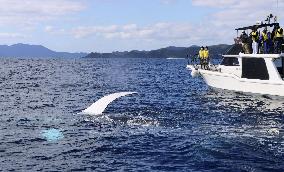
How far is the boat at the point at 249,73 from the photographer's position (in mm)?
33344

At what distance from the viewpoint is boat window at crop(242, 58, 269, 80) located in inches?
1350

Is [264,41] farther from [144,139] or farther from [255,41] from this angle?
[144,139]

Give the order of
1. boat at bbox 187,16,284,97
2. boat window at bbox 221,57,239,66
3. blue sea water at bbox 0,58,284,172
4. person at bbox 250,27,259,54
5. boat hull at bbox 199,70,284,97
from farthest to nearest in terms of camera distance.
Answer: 1. boat window at bbox 221,57,239,66
2. person at bbox 250,27,259,54
3. boat at bbox 187,16,284,97
4. boat hull at bbox 199,70,284,97
5. blue sea water at bbox 0,58,284,172

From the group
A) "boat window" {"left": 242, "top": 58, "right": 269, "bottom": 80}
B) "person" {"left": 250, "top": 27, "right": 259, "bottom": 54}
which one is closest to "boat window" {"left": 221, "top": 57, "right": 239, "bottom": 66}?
"boat window" {"left": 242, "top": 58, "right": 269, "bottom": 80}

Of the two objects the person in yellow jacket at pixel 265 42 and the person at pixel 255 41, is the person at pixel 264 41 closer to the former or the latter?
the person in yellow jacket at pixel 265 42

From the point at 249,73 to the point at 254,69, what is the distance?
62 centimetres

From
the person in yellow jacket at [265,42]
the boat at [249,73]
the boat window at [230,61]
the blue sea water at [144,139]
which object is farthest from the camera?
the boat window at [230,61]

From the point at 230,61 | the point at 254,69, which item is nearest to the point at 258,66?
the point at 254,69

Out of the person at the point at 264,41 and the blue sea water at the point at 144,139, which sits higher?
the person at the point at 264,41

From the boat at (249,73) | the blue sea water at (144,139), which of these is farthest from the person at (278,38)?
the blue sea water at (144,139)

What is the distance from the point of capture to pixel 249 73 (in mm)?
35656

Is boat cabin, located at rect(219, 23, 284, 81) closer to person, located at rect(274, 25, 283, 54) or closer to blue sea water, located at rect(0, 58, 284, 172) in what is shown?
person, located at rect(274, 25, 283, 54)

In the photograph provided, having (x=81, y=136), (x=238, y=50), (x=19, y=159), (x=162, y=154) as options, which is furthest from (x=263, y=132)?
(x=238, y=50)

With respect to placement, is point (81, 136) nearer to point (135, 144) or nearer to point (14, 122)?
point (135, 144)
